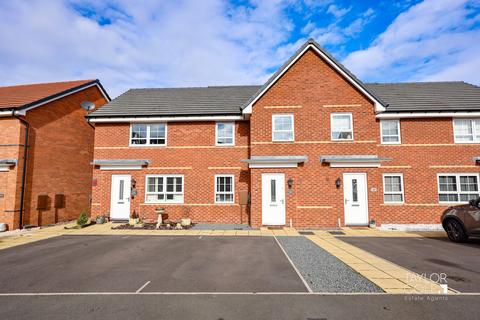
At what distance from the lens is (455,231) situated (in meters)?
9.02

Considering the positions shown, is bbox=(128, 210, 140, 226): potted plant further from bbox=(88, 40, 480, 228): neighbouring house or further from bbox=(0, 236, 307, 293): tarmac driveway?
bbox=(0, 236, 307, 293): tarmac driveway

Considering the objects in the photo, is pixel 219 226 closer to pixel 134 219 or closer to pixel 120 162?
pixel 134 219

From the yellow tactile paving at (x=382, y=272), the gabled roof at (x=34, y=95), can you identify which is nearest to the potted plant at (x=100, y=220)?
the gabled roof at (x=34, y=95)

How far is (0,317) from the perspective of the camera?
3.71 m

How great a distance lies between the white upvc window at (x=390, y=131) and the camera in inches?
508

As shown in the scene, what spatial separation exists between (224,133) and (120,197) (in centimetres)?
676

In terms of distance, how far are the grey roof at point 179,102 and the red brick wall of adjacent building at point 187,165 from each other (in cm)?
74

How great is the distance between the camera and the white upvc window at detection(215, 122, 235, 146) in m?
13.4

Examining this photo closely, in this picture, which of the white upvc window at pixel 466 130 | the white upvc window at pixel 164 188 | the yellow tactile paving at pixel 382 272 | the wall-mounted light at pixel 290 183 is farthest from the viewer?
the white upvc window at pixel 164 188

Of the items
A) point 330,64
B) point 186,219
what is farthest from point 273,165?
point 330,64

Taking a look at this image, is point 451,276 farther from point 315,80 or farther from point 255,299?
point 315,80

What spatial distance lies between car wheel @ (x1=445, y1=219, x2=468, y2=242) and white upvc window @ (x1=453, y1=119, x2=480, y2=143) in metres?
5.82

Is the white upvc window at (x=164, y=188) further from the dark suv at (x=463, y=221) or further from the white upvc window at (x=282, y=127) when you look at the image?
the dark suv at (x=463, y=221)

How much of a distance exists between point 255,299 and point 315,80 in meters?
11.1
